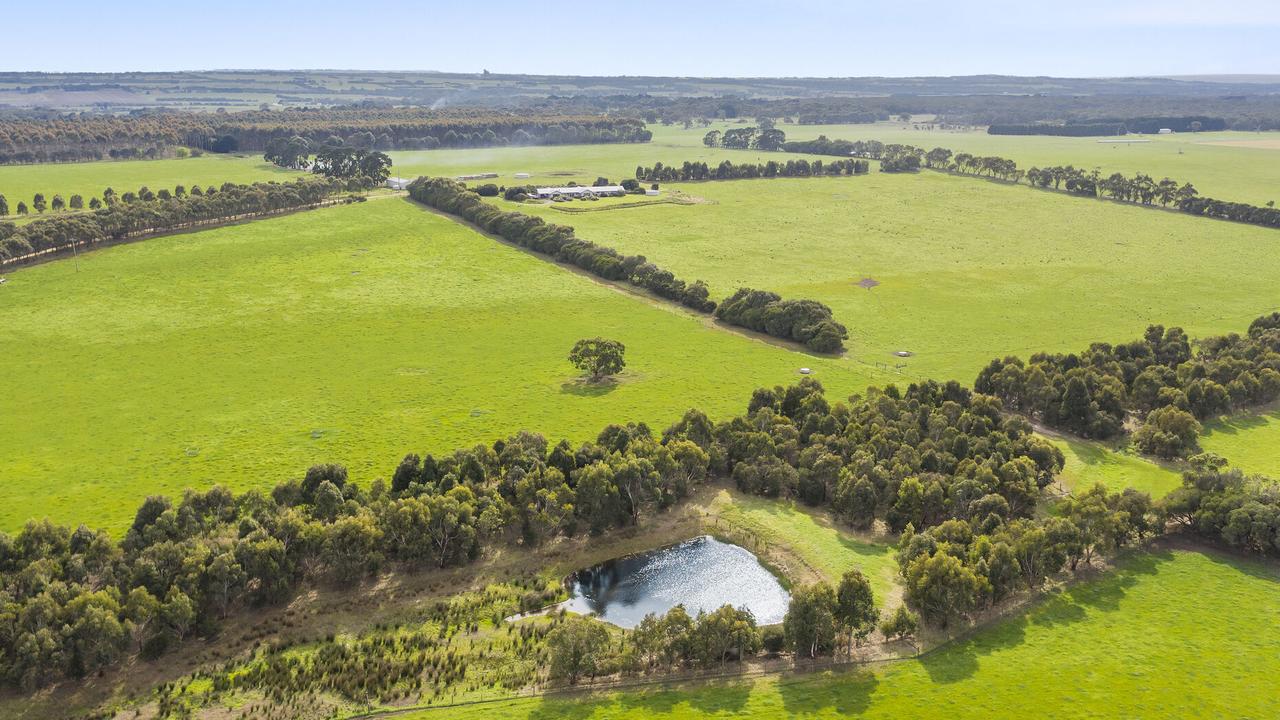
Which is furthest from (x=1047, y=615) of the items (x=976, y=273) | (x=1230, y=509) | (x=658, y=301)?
(x=976, y=273)

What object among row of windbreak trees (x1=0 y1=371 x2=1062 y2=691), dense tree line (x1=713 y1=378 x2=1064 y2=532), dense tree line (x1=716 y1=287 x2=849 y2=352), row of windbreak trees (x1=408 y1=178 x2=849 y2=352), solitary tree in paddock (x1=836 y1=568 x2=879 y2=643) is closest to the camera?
row of windbreak trees (x1=0 y1=371 x2=1062 y2=691)

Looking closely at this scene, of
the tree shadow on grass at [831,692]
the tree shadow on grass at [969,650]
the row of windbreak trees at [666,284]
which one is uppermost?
the row of windbreak trees at [666,284]

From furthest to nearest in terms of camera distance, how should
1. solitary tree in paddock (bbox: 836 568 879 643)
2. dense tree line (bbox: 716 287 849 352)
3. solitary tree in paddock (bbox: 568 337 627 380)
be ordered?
dense tree line (bbox: 716 287 849 352) < solitary tree in paddock (bbox: 568 337 627 380) < solitary tree in paddock (bbox: 836 568 879 643)

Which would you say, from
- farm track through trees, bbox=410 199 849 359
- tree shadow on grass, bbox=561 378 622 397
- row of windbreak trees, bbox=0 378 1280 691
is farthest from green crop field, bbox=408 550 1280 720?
farm track through trees, bbox=410 199 849 359

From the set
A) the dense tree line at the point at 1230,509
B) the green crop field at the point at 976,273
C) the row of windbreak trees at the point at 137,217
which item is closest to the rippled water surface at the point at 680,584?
the dense tree line at the point at 1230,509

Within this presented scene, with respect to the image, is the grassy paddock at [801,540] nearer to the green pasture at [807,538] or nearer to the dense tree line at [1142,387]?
the green pasture at [807,538]

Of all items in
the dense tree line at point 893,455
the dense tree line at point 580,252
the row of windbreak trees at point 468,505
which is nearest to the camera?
the row of windbreak trees at point 468,505

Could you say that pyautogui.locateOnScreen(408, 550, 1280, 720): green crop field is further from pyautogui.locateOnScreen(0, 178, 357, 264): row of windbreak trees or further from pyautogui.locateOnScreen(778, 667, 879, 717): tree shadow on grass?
pyautogui.locateOnScreen(0, 178, 357, 264): row of windbreak trees
